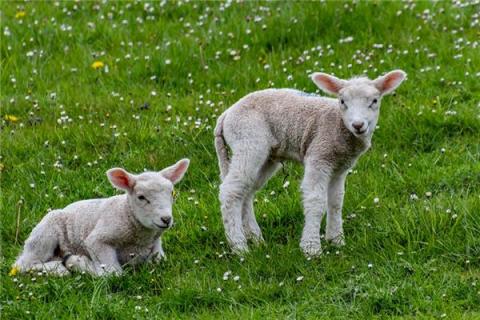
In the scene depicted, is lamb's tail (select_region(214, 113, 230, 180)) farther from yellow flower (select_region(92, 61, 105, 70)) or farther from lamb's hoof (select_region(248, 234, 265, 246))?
yellow flower (select_region(92, 61, 105, 70))

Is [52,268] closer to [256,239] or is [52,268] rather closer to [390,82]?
[256,239]

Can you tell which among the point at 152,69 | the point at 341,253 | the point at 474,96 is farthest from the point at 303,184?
the point at 152,69

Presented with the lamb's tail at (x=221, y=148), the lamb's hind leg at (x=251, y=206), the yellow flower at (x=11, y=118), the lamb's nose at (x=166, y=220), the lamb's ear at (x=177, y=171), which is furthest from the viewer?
the yellow flower at (x=11, y=118)

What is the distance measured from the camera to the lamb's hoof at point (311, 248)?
27.6 ft

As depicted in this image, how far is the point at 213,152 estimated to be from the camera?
10.6 meters

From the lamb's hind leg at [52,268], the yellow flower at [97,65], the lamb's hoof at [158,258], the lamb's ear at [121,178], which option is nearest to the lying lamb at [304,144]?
the lamb's hoof at [158,258]

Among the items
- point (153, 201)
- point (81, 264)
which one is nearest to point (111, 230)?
point (81, 264)

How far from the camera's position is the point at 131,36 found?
527 inches

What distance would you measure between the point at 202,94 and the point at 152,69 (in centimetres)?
89

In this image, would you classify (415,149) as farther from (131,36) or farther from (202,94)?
(131,36)

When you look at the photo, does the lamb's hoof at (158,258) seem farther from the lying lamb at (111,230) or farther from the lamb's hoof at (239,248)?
the lamb's hoof at (239,248)

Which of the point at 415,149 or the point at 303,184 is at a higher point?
the point at 303,184

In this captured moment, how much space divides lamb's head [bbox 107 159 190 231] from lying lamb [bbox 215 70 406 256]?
58 cm

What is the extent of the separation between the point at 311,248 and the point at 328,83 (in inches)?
54.1
